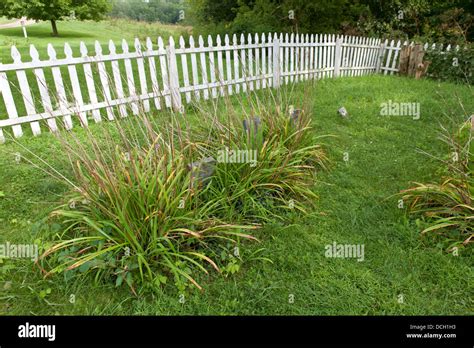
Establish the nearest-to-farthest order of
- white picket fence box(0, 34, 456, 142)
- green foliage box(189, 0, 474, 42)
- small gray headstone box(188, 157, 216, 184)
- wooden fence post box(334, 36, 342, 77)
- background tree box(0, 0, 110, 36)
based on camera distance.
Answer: small gray headstone box(188, 157, 216, 184) → white picket fence box(0, 34, 456, 142) → wooden fence post box(334, 36, 342, 77) → green foliage box(189, 0, 474, 42) → background tree box(0, 0, 110, 36)

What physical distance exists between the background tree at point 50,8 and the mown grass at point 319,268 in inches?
834

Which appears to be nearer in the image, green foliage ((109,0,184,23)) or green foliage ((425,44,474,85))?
green foliage ((425,44,474,85))

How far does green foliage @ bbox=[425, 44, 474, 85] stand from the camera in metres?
9.44

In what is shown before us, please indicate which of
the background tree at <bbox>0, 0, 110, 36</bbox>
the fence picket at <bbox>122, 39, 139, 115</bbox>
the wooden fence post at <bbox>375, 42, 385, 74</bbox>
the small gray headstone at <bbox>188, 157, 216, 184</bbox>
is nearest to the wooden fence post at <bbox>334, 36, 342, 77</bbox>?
the wooden fence post at <bbox>375, 42, 385, 74</bbox>

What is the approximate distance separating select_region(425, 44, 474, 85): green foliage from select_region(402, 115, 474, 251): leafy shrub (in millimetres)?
7893

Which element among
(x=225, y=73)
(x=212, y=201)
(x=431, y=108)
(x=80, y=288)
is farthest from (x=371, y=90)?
(x=80, y=288)

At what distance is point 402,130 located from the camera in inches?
211

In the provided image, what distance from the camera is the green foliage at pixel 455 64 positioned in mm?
9438

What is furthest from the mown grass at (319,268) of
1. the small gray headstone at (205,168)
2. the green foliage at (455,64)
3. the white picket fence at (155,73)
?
the green foliage at (455,64)

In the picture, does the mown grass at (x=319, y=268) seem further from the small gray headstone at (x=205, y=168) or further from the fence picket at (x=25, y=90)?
the small gray headstone at (x=205, y=168)

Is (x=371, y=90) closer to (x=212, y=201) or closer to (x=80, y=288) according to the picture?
(x=212, y=201)

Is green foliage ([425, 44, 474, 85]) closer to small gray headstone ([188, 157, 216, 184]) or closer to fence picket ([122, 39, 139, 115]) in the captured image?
fence picket ([122, 39, 139, 115])

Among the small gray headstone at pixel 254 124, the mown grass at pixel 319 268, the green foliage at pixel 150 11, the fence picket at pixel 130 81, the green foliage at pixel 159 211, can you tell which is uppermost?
the green foliage at pixel 150 11

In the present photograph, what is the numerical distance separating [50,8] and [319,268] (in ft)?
83.0
